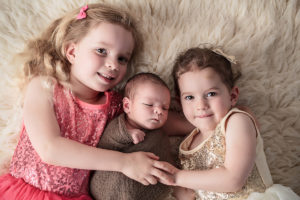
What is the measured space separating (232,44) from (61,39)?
72 cm

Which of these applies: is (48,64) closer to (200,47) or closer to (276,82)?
(200,47)

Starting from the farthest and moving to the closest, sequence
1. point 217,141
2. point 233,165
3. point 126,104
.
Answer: point 126,104 < point 217,141 < point 233,165

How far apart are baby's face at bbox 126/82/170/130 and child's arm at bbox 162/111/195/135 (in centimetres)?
13

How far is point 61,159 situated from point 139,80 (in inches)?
16.6

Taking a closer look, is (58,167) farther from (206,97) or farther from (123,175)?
(206,97)

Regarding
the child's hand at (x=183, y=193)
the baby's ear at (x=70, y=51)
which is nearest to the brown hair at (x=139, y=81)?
the baby's ear at (x=70, y=51)

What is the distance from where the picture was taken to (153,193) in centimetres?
122

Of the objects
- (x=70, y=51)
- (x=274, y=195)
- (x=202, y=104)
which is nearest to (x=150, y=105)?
(x=202, y=104)

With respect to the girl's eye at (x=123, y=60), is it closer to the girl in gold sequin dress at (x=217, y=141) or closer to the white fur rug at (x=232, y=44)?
the white fur rug at (x=232, y=44)

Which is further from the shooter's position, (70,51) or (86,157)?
(70,51)

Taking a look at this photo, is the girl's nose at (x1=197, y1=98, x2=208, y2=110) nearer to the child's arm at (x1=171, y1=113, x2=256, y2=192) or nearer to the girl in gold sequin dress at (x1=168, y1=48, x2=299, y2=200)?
the girl in gold sequin dress at (x1=168, y1=48, x2=299, y2=200)

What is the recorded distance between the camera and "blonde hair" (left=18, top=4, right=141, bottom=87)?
131 cm

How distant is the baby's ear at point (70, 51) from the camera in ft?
4.40

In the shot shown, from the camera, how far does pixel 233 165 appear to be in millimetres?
1115
